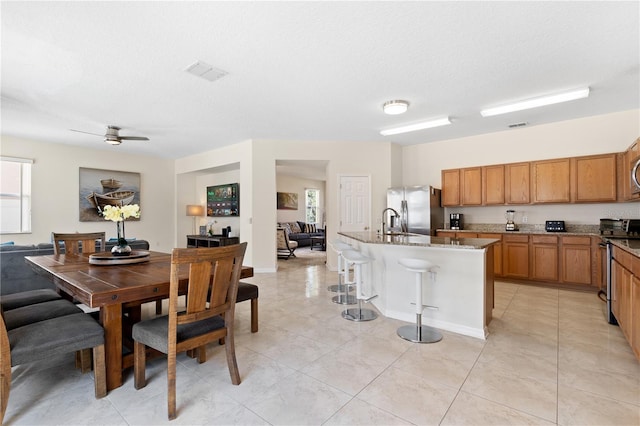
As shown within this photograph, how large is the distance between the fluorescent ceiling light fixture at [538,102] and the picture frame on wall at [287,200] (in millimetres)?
7033

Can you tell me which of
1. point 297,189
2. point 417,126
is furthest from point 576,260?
point 297,189

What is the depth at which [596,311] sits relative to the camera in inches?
141

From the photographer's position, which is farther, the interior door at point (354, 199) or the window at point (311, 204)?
the window at point (311, 204)

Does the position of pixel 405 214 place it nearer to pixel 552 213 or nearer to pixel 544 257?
pixel 544 257

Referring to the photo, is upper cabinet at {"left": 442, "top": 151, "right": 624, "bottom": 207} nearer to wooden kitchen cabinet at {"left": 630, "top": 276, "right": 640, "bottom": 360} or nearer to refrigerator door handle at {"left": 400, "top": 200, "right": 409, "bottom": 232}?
refrigerator door handle at {"left": 400, "top": 200, "right": 409, "bottom": 232}

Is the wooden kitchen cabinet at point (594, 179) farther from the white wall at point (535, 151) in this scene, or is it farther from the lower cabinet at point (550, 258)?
the lower cabinet at point (550, 258)

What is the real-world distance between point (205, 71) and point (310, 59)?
1130 mm

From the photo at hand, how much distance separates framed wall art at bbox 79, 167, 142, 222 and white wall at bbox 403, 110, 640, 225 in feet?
21.9

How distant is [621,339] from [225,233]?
7.27 meters

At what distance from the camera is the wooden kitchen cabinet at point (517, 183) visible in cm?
507

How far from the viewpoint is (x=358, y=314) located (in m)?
3.48

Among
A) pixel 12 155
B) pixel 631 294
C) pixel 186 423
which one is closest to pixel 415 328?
pixel 631 294

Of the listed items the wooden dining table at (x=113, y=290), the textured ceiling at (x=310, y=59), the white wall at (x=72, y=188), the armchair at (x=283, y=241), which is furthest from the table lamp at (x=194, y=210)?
the wooden dining table at (x=113, y=290)

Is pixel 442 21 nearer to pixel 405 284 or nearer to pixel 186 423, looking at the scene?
pixel 405 284
